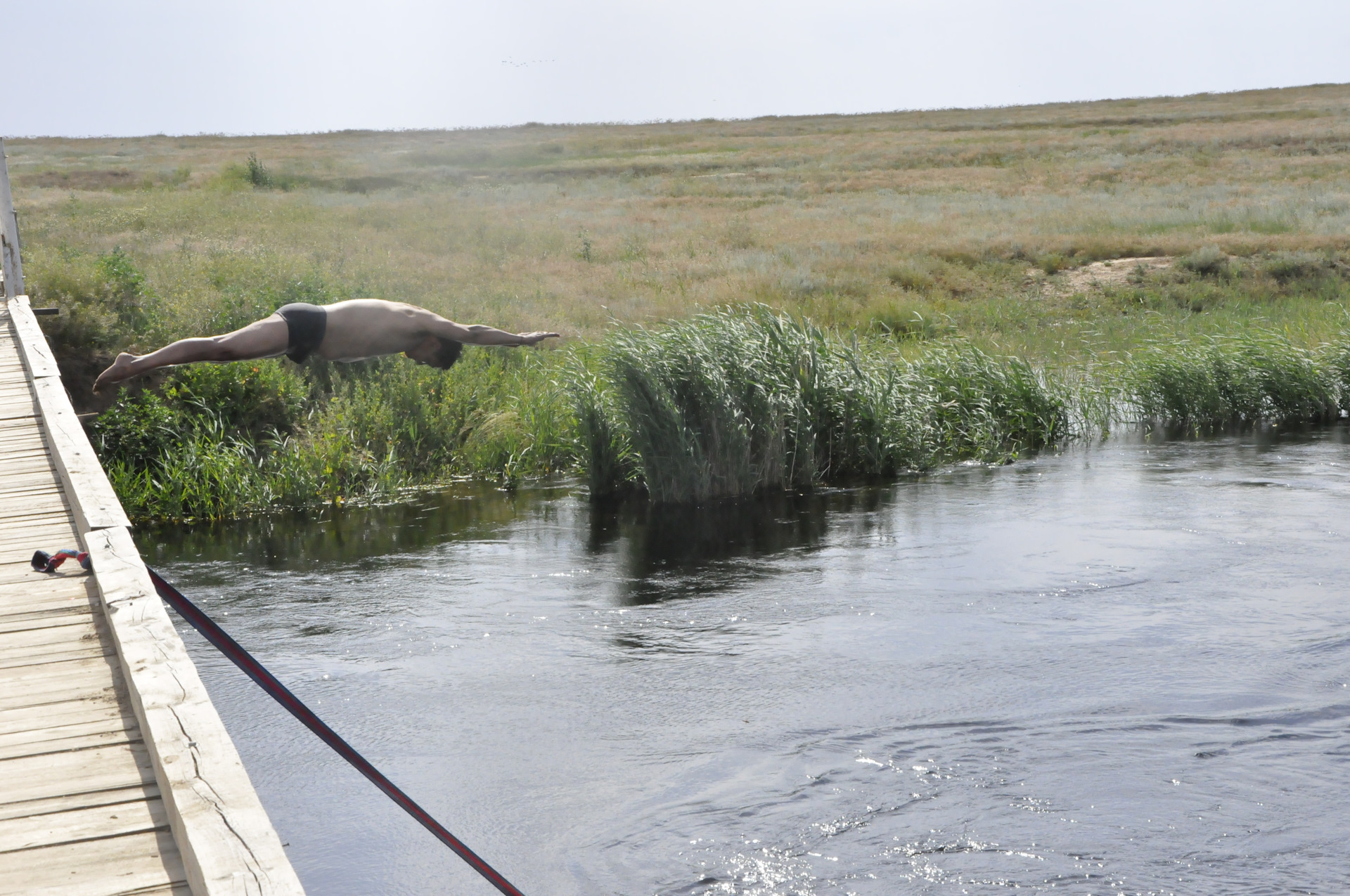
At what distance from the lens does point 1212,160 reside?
5247 centimetres

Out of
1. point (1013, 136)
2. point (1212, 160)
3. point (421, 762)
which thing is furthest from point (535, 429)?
point (1013, 136)

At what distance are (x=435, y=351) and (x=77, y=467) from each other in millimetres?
2574

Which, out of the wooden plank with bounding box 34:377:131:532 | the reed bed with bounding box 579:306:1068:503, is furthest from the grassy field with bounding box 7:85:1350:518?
the wooden plank with bounding box 34:377:131:532

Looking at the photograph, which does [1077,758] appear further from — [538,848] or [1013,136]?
[1013,136]

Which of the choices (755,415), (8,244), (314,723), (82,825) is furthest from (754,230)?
(82,825)

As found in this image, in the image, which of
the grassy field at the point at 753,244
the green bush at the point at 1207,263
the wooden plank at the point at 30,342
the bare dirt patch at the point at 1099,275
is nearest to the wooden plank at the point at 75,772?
Result: the wooden plank at the point at 30,342

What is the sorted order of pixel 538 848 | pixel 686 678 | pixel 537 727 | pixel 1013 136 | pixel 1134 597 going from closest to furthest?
pixel 538 848 < pixel 537 727 < pixel 686 678 < pixel 1134 597 < pixel 1013 136

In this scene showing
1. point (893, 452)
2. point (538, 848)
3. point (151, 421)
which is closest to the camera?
point (538, 848)

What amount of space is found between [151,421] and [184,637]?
4649 millimetres

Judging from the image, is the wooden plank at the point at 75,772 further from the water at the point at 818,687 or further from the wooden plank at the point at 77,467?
the water at the point at 818,687

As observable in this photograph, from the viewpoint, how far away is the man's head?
13.4ft

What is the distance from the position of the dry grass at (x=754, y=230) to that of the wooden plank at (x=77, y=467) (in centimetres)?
902

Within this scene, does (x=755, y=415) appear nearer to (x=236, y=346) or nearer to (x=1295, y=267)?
(x=236, y=346)

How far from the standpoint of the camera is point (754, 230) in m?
34.9
